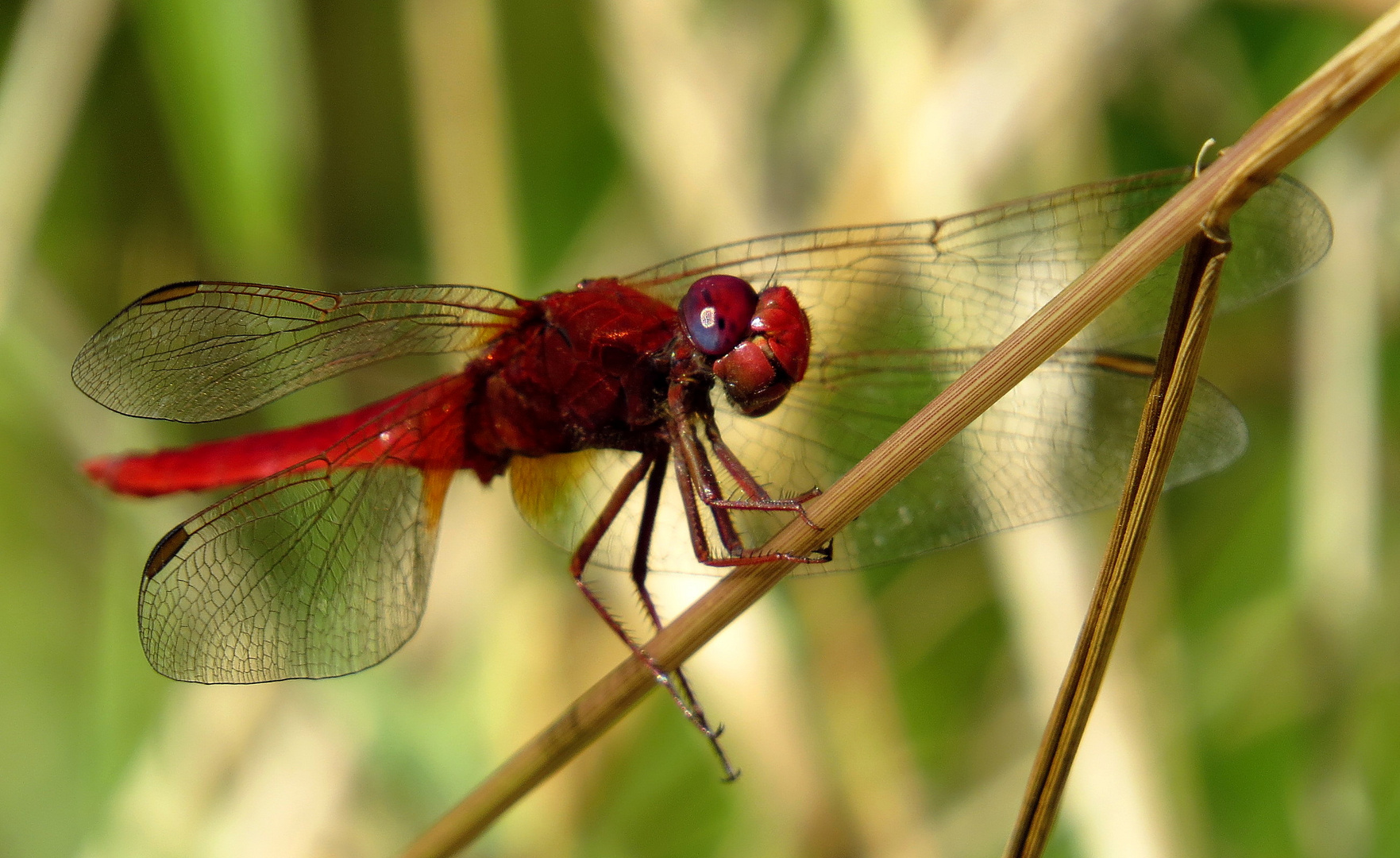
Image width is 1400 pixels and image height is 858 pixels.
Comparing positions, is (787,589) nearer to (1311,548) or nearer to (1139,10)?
(1311,548)

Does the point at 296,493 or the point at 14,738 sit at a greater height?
the point at 14,738

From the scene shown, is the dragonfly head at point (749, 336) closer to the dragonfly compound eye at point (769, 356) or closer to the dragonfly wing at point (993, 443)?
the dragonfly compound eye at point (769, 356)

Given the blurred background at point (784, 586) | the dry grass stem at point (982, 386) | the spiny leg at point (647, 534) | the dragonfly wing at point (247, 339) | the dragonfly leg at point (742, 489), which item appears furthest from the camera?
the blurred background at point (784, 586)

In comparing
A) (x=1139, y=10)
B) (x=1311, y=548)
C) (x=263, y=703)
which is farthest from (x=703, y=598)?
(x=1139, y=10)

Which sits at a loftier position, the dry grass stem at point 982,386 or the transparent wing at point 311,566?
the transparent wing at point 311,566

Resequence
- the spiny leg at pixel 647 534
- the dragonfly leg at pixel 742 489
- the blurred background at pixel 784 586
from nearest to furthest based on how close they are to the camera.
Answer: the dragonfly leg at pixel 742 489 < the spiny leg at pixel 647 534 < the blurred background at pixel 784 586

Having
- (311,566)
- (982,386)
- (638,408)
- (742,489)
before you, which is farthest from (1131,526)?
(311,566)

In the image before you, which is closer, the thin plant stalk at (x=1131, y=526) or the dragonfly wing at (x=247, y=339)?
the thin plant stalk at (x=1131, y=526)

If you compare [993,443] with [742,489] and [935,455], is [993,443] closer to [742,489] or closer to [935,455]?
[935,455]

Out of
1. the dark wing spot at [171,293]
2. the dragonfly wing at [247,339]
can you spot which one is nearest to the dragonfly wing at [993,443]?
the dragonfly wing at [247,339]
